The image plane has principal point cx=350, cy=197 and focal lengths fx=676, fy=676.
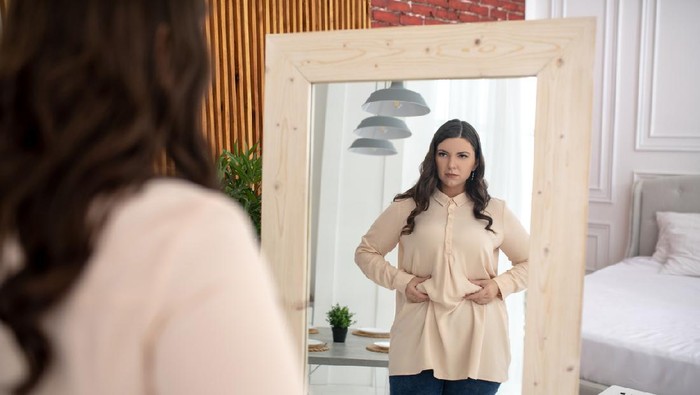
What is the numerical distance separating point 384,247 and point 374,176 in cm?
23

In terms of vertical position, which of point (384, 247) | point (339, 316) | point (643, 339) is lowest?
point (643, 339)

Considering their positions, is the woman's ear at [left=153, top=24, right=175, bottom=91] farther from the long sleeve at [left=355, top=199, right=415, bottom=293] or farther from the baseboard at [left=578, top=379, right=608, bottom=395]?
the baseboard at [left=578, top=379, right=608, bottom=395]

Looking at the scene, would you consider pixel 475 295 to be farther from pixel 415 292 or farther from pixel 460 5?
pixel 460 5

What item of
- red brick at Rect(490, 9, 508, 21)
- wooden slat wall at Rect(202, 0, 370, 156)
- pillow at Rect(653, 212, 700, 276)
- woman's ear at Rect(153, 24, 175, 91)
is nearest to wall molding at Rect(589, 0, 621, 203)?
pillow at Rect(653, 212, 700, 276)

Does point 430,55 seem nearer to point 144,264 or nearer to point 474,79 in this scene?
point 474,79

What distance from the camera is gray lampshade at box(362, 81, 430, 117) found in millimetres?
2053

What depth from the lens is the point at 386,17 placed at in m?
4.53

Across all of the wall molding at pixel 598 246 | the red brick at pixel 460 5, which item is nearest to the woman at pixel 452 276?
the red brick at pixel 460 5

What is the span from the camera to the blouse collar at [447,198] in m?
2.01

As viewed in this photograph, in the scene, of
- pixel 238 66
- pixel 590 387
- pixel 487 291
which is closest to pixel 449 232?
pixel 487 291

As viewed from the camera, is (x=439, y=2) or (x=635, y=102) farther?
(x=635, y=102)

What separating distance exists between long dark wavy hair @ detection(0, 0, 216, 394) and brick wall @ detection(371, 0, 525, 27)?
13.1 feet

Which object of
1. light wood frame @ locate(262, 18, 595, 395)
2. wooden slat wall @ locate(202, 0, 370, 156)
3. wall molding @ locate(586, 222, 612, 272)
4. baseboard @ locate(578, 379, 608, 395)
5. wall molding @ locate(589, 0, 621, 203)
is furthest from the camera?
wall molding @ locate(586, 222, 612, 272)

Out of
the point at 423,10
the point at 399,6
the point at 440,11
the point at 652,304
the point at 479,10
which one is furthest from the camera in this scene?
the point at 479,10
